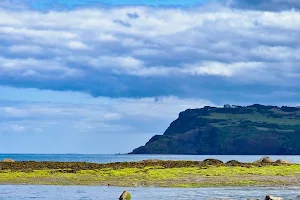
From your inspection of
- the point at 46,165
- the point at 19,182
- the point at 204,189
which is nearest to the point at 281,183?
the point at 204,189

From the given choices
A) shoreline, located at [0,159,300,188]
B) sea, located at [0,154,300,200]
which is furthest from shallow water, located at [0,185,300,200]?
shoreline, located at [0,159,300,188]

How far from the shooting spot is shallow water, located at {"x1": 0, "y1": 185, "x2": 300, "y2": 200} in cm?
5994

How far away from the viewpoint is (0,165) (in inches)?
4082

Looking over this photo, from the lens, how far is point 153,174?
85.7m

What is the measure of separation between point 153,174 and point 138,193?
868 inches

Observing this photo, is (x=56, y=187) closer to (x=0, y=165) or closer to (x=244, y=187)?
(x=244, y=187)

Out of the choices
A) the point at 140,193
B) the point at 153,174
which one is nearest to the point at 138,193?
the point at 140,193

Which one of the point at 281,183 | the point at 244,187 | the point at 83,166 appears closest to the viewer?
the point at 244,187

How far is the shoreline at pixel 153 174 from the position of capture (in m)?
77.2

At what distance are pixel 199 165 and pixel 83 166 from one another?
1902 centimetres

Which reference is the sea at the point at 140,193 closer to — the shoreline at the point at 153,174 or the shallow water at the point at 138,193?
the shallow water at the point at 138,193

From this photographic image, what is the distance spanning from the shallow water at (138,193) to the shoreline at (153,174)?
540cm

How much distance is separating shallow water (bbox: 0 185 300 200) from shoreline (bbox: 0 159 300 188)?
5.40m

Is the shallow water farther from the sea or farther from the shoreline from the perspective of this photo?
the shoreline
